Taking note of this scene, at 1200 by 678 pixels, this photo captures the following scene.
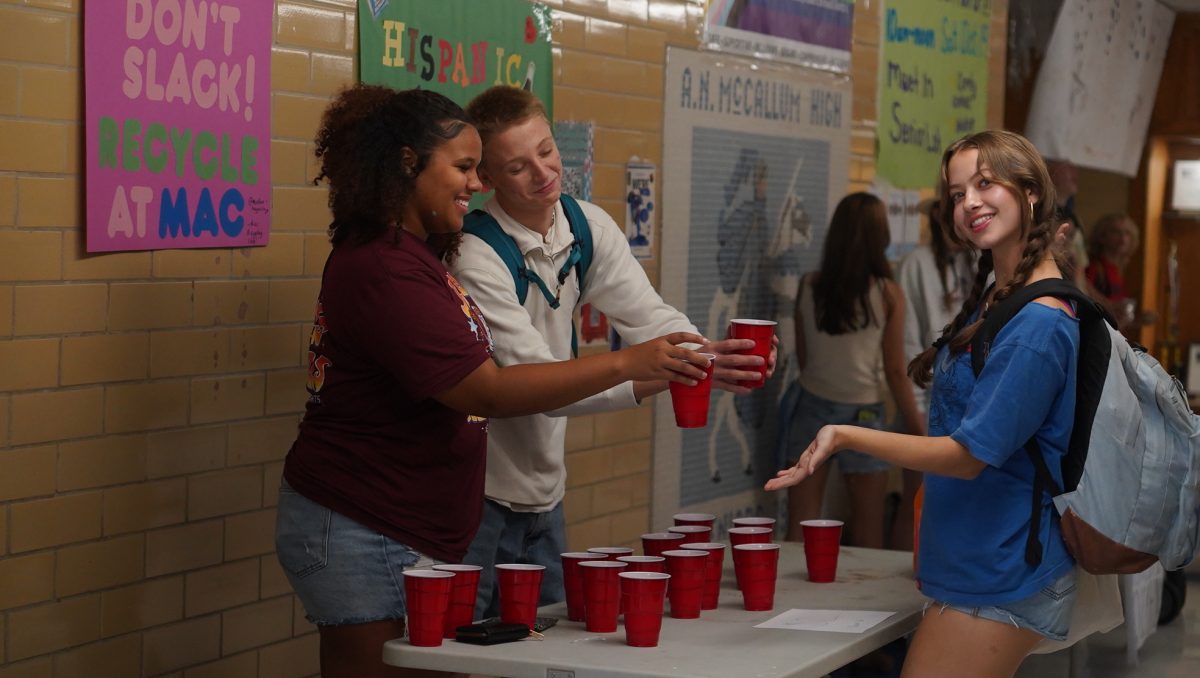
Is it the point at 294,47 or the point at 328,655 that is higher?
the point at 294,47

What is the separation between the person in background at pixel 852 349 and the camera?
244 inches

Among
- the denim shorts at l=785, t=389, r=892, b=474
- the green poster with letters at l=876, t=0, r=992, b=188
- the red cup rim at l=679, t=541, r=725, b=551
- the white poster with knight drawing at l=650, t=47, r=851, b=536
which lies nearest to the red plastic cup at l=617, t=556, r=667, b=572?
the red cup rim at l=679, t=541, r=725, b=551

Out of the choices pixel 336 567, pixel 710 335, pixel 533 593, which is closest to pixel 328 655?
pixel 336 567

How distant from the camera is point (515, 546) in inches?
130

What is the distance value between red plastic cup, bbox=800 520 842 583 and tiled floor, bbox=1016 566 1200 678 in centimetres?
263

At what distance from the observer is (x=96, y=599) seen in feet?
11.3

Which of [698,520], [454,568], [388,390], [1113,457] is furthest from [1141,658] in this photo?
[388,390]

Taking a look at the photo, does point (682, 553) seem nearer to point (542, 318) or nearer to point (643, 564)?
point (643, 564)

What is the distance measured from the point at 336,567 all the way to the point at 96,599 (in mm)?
966

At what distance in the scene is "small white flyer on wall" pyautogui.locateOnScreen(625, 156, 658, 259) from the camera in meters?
5.28

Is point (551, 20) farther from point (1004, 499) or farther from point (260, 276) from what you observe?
point (1004, 499)

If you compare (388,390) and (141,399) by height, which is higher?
(388,390)

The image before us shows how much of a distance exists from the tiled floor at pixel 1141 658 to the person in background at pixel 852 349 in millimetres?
866

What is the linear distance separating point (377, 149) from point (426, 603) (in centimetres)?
86
